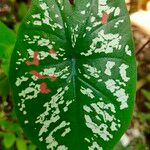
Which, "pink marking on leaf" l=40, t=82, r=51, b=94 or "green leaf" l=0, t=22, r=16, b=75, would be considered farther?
"green leaf" l=0, t=22, r=16, b=75

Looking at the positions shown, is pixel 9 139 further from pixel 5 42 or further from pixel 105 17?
pixel 105 17

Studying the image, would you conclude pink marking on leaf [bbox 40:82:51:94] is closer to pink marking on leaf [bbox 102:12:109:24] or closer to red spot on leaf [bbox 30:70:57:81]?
red spot on leaf [bbox 30:70:57:81]

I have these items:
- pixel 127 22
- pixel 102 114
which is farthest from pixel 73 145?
pixel 127 22

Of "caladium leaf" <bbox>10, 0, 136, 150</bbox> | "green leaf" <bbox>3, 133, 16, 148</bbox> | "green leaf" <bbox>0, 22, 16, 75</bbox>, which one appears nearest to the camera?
"caladium leaf" <bbox>10, 0, 136, 150</bbox>

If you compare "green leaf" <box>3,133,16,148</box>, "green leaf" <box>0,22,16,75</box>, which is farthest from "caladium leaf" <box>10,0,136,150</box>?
"green leaf" <box>3,133,16,148</box>

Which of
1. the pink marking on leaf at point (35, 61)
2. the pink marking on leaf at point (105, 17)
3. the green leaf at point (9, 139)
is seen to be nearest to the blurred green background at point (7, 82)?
the green leaf at point (9, 139)

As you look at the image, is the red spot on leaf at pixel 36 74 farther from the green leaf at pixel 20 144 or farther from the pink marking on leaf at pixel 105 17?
the green leaf at pixel 20 144

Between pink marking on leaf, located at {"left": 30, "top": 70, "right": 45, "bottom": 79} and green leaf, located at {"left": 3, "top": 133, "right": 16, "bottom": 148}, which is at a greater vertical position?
pink marking on leaf, located at {"left": 30, "top": 70, "right": 45, "bottom": 79}
